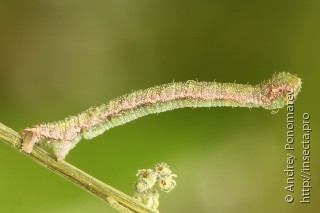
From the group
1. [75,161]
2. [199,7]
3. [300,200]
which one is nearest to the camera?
[75,161]

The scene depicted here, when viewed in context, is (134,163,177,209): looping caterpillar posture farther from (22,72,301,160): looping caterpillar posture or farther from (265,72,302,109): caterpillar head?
(265,72,302,109): caterpillar head

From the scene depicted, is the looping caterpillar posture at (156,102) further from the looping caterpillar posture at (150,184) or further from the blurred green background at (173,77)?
the blurred green background at (173,77)

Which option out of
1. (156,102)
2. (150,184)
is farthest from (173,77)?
(150,184)

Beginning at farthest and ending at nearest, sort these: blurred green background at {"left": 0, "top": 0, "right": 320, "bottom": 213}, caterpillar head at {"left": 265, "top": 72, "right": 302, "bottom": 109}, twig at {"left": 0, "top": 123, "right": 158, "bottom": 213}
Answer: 1. blurred green background at {"left": 0, "top": 0, "right": 320, "bottom": 213}
2. caterpillar head at {"left": 265, "top": 72, "right": 302, "bottom": 109}
3. twig at {"left": 0, "top": 123, "right": 158, "bottom": 213}

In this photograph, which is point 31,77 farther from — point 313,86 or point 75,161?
point 313,86

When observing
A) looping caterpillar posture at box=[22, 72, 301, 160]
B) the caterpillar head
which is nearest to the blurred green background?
looping caterpillar posture at box=[22, 72, 301, 160]

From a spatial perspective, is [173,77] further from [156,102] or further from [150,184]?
[150,184]

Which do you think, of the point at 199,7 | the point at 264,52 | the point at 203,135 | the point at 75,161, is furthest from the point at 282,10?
the point at 75,161
